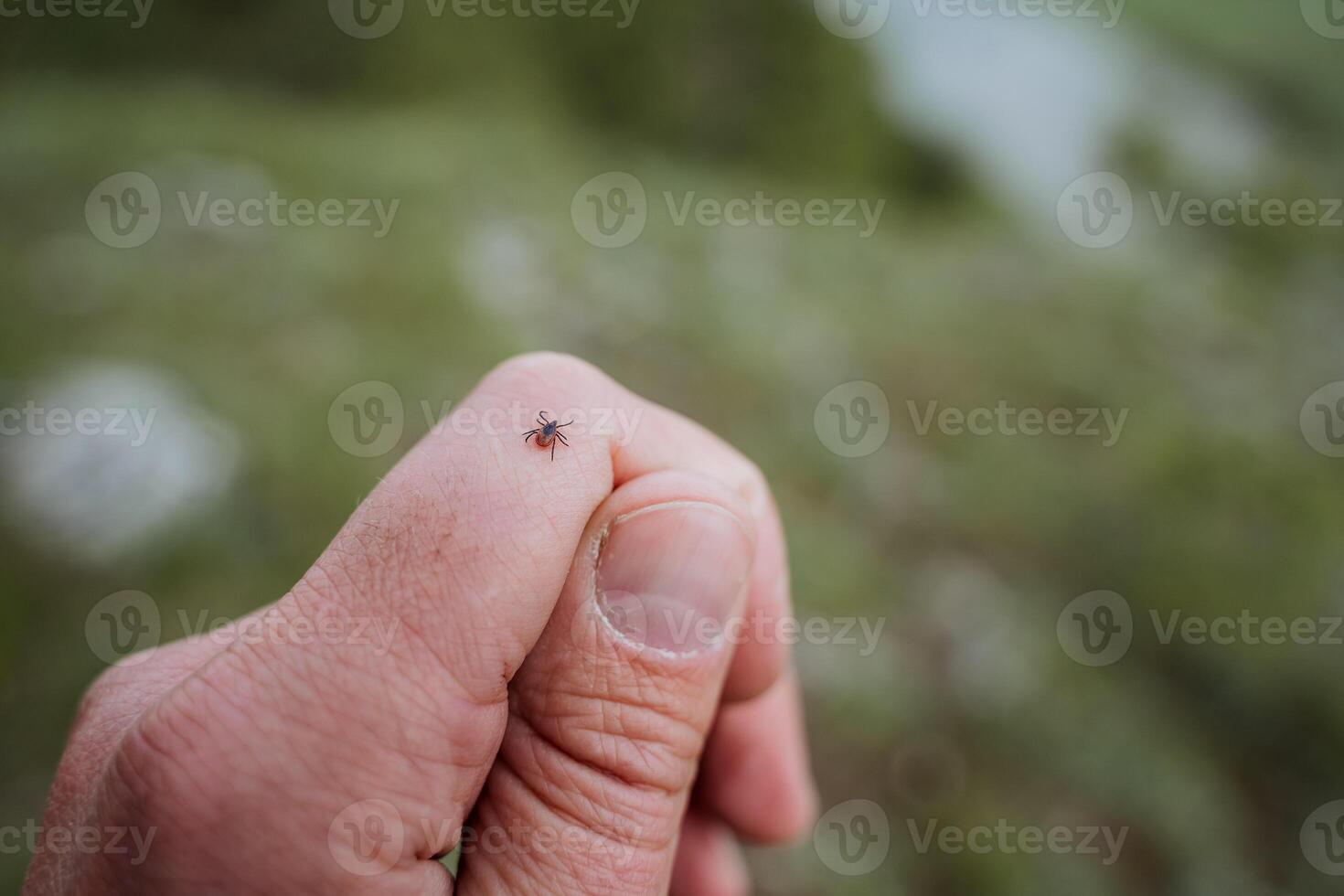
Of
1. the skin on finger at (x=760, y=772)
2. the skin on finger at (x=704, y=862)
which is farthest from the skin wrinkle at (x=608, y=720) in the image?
the skin on finger at (x=704, y=862)

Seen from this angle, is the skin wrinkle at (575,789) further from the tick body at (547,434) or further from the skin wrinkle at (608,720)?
the tick body at (547,434)

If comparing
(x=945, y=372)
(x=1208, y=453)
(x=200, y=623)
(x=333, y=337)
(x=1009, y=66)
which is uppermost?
(x=1009, y=66)

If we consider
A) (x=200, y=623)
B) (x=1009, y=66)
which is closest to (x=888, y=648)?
(x=200, y=623)

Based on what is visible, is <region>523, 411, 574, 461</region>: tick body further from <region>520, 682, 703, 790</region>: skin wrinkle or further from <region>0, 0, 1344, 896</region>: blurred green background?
<region>0, 0, 1344, 896</region>: blurred green background

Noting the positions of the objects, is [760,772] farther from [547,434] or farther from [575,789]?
[547,434]

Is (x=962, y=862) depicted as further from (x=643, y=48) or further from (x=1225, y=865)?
(x=643, y=48)

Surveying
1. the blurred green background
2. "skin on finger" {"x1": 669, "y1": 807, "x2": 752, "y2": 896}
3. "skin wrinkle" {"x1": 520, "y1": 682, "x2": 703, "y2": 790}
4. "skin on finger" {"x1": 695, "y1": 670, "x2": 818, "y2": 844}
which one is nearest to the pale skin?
"skin wrinkle" {"x1": 520, "y1": 682, "x2": 703, "y2": 790}
